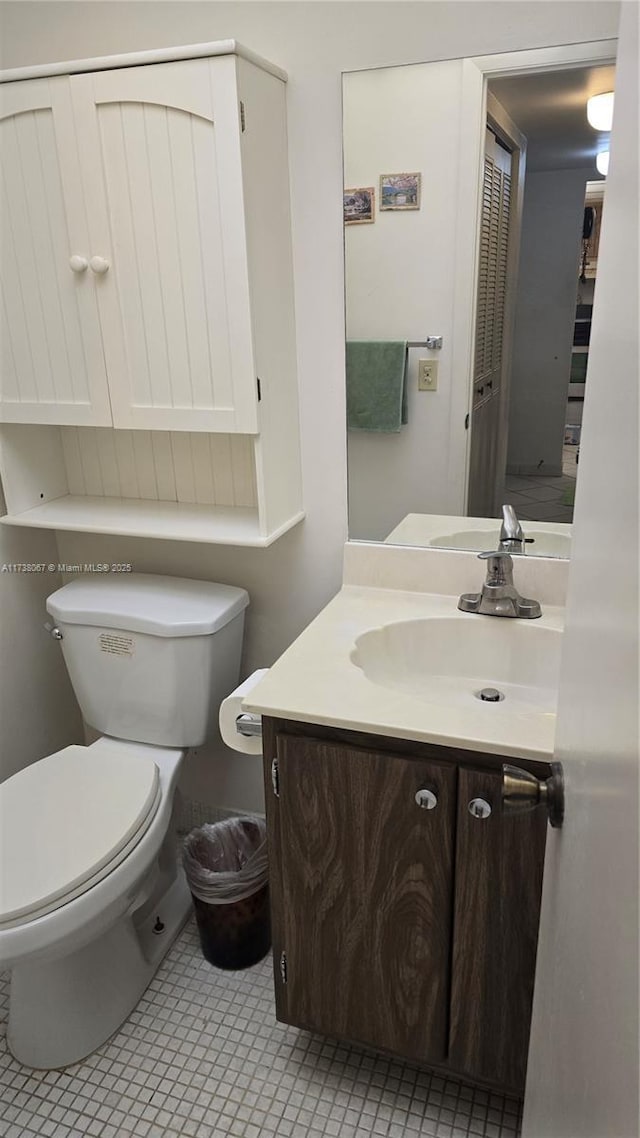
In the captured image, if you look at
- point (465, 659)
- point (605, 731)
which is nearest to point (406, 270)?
point (465, 659)

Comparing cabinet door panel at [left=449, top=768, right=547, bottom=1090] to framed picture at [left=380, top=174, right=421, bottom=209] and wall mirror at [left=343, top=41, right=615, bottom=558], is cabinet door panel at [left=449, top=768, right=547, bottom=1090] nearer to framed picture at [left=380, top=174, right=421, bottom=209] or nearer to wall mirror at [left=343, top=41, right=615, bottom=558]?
wall mirror at [left=343, top=41, right=615, bottom=558]

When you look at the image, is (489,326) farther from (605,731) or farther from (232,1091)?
(232,1091)

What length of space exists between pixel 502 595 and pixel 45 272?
3.70ft

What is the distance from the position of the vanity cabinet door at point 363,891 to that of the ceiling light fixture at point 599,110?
3.62ft

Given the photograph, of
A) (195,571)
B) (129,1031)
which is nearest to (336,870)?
(129,1031)

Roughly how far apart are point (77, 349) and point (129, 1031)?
147 centimetres

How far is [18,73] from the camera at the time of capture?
1367mm

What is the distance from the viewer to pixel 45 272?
4.90 ft

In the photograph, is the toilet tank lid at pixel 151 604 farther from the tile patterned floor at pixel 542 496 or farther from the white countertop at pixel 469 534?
the tile patterned floor at pixel 542 496

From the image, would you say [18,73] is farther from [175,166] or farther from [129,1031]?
[129,1031]

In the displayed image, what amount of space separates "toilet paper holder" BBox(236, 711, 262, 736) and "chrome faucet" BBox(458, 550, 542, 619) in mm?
495

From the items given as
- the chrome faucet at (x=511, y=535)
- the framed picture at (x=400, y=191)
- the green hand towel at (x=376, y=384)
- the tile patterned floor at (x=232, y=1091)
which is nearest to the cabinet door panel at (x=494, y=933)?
the tile patterned floor at (x=232, y=1091)

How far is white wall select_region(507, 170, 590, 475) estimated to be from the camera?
1.33 m

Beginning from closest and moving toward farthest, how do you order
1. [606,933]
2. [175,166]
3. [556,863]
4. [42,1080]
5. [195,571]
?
[606,933], [556,863], [175,166], [42,1080], [195,571]
